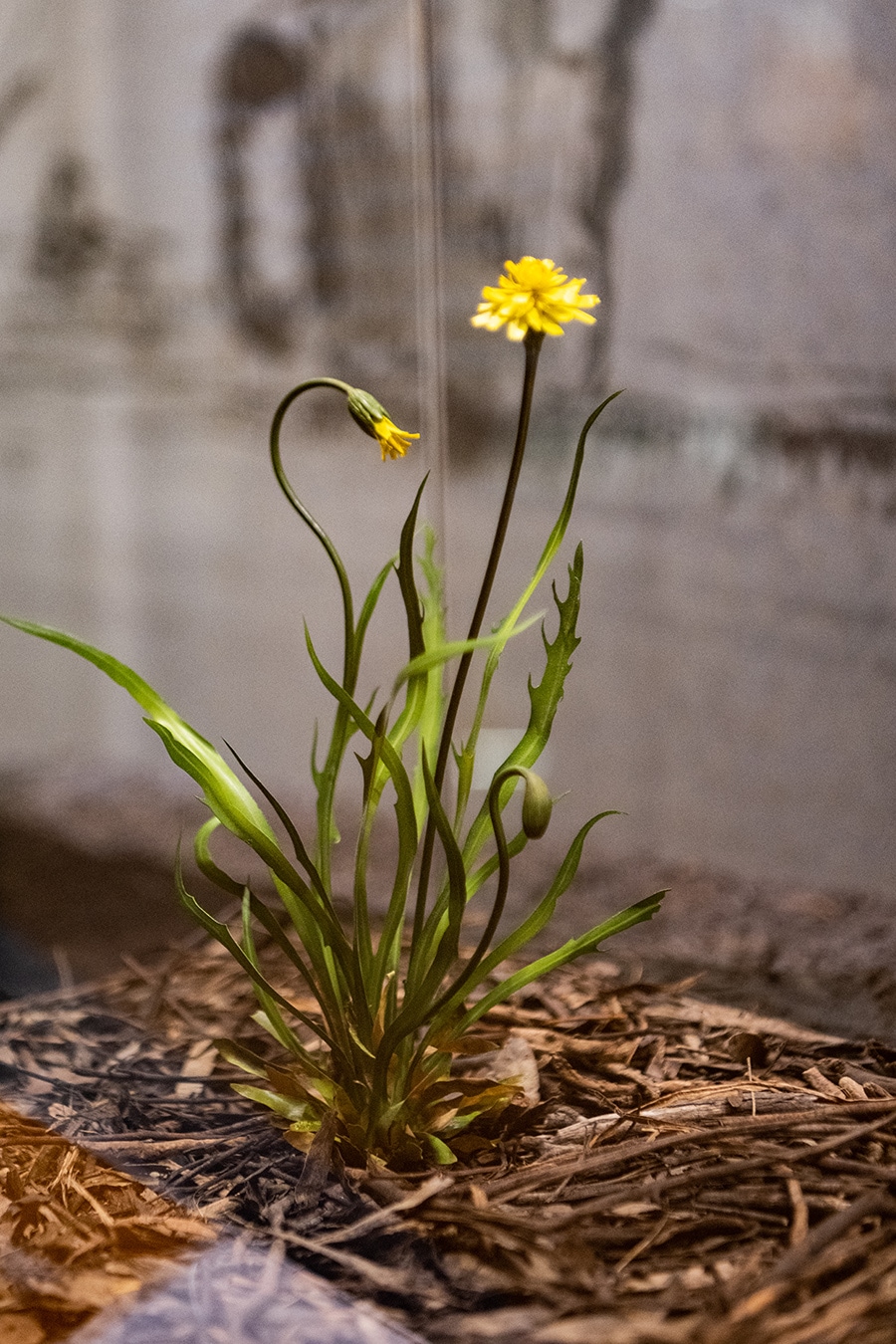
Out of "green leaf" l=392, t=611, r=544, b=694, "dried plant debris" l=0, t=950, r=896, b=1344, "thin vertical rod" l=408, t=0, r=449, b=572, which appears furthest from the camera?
"thin vertical rod" l=408, t=0, r=449, b=572

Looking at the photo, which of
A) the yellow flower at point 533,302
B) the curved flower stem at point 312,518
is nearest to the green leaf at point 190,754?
the curved flower stem at point 312,518

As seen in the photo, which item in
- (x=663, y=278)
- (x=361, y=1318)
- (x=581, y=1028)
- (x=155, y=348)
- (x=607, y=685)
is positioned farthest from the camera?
(x=155, y=348)

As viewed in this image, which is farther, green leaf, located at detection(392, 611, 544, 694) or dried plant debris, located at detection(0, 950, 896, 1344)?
green leaf, located at detection(392, 611, 544, 694)

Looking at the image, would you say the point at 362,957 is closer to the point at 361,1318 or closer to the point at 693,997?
the point at 361,1318

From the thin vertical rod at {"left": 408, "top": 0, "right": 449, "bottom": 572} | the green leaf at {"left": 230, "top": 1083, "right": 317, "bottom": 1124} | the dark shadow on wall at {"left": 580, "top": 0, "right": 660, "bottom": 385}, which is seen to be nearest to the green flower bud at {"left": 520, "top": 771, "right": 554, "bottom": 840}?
the green leaf at {"left": 230, "top": 1083, "right": 317, "bottom": 1124}

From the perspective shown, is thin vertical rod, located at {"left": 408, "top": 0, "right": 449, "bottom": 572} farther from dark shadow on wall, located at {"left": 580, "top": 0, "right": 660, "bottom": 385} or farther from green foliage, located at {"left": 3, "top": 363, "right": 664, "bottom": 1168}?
green foliage, located at {"left": 3, "top": 363, "right": 664, "bottom": 1168}

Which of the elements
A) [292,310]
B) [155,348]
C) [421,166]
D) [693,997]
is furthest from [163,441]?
[693,997]
